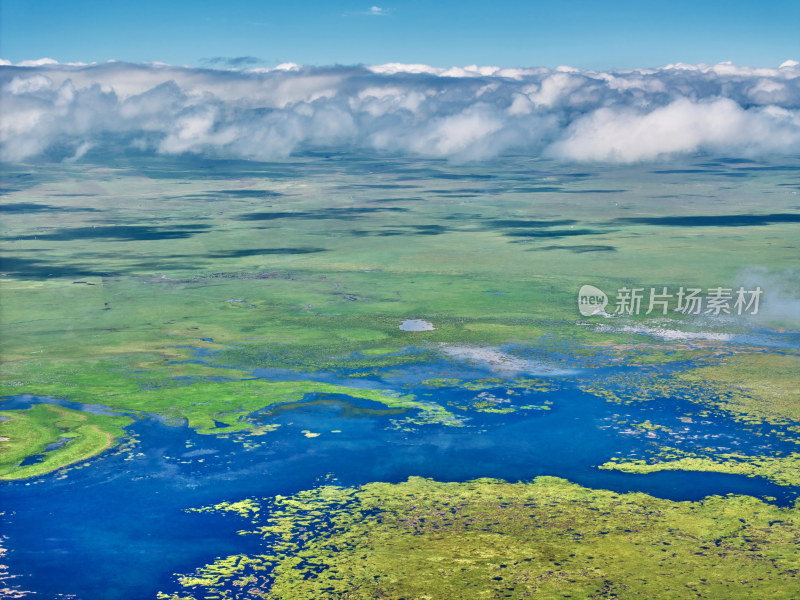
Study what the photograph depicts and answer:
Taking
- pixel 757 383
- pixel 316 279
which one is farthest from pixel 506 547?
pixel 316 279

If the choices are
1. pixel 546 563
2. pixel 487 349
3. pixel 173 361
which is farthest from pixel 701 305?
pixel 546 563

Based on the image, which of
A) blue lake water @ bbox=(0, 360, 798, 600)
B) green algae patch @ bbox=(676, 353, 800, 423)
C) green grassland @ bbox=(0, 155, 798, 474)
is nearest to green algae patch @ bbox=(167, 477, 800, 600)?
blue lake water @ bbox=(0, 360, 798, 600)

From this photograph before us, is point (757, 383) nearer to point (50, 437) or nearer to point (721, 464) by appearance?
point (721, 464)

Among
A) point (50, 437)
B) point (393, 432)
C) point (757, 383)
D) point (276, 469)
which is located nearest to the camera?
point (276, 469)

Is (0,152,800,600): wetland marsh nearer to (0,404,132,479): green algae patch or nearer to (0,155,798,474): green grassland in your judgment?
(0,404,132,479): green algae patch

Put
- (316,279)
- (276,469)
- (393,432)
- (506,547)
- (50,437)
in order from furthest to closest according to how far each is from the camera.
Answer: (316,279), (393,432), (50,437), (276,469), (506,547)

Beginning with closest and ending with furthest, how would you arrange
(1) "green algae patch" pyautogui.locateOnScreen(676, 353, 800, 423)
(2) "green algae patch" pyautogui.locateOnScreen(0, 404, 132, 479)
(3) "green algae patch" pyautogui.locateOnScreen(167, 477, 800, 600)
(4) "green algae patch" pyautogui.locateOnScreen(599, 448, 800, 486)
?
(3) "green algae patch" pyautogui.locateOnScreen(167, 477, 800, 600), (4) "green algae patch" pyautogui.locateOnScreen(599, 448, 800, 486), (2) "green algae patch" pyautogui.locateOnScreen(0, 404, 132, 479), (1) "green algae patch" pyautogui.locateOnScreen(676, 353, 800, 423)

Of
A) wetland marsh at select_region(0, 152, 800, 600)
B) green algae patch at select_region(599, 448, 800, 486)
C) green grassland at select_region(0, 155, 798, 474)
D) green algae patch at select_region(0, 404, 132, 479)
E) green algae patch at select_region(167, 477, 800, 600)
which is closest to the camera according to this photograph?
green algae patch at select_region(167, 477, 800, 600)
